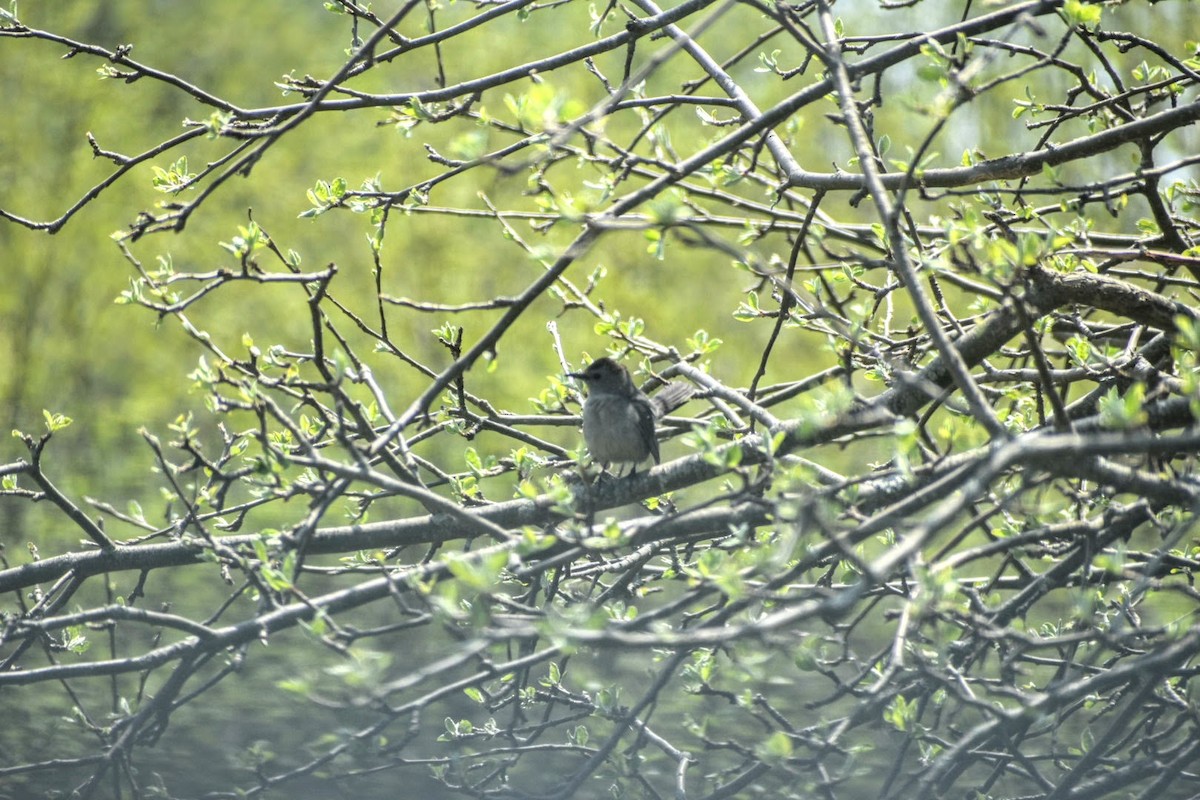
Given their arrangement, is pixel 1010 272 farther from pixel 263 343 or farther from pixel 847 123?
pixel 263 343

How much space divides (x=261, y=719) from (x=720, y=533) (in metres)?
6.52

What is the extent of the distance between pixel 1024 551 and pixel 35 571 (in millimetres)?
3472

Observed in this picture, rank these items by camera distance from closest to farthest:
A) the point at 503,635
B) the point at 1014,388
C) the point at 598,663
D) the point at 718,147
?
1. the point at 503,635
2. the point at 718,147
3. the point at 1014,388
4. the point at 598,663

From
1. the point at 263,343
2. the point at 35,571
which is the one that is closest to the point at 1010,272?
the point at 35,571

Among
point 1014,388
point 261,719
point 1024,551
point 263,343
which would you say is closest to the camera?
point 1024,551

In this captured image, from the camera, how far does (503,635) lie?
2432 millimetres

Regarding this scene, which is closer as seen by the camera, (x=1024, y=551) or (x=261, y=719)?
(x=1024, y=551)

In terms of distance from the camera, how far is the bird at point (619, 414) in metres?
5.87

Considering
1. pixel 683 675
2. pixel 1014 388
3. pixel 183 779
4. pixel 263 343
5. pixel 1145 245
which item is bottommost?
pixel 183 779

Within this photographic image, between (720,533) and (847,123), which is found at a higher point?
(847,123)

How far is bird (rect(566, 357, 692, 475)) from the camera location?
5.87 meters

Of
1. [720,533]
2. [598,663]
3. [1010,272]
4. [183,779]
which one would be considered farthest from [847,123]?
[598,663]

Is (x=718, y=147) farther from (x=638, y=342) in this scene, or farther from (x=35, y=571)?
(x=35, y=571)

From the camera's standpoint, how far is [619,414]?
596cm
